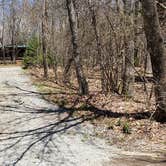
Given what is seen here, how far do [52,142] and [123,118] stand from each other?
96.8 inches

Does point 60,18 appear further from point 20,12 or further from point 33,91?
point 20,12

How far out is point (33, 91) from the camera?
19438 millimetres

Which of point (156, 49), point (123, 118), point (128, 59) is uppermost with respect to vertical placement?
point (156, 49)

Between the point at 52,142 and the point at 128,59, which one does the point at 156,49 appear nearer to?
the point at 52,142

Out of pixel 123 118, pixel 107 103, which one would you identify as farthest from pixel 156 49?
pixel 107 103

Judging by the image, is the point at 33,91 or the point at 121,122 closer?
the point at 121,122

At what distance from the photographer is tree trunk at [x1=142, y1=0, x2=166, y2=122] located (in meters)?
10.3

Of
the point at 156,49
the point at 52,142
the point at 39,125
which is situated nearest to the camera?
the point at 52,142

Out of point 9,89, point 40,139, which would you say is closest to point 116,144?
point 40,139

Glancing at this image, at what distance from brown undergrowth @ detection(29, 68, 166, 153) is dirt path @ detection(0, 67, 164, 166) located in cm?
40

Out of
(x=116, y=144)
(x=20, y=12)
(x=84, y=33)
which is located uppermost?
(x=20, y=12)

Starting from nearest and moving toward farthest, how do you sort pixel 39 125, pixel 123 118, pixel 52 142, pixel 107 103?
1. pixel 52 142
2. pixel 123 118
3. pixel 39 125
4. pixel 107 103

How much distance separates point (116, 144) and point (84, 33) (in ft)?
36.4

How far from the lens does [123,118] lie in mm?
11570
